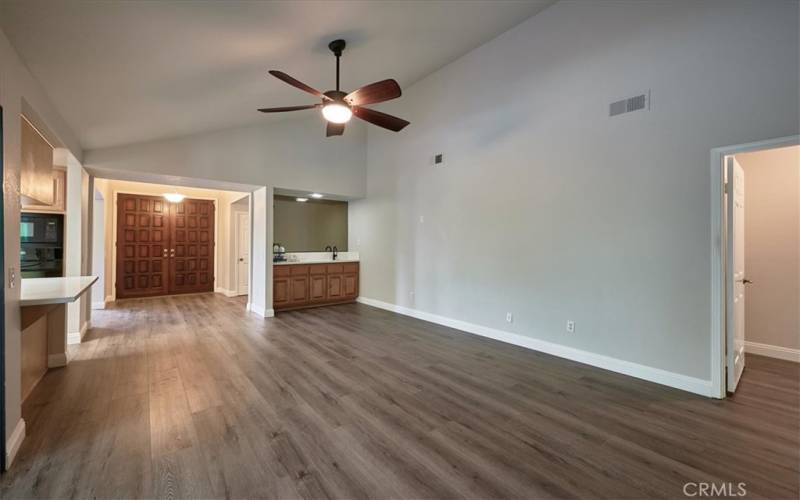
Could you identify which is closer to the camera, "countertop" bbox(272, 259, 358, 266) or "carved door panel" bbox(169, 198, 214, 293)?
"countertop" bbox(272, 259, 358, 266)

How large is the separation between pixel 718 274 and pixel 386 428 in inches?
117

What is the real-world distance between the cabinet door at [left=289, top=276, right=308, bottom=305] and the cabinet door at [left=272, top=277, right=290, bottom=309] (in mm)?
78

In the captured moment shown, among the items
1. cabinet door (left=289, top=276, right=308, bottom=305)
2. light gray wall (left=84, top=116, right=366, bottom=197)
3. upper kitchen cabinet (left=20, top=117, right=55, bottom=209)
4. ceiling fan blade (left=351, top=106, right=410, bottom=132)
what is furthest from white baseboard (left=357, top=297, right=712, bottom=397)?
upper kitchen cabinet (left=20, top=117, right=55, bottom=209)

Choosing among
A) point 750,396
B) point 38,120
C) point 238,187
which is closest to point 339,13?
point 38,120

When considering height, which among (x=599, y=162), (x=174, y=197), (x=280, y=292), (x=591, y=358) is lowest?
(x=591, y=358)

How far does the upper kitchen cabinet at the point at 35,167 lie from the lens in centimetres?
Answer: 242

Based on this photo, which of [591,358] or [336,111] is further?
[591,358]

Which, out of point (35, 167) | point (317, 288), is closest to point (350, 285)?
point (317, 288)

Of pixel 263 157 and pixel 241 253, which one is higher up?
pixel 263 157

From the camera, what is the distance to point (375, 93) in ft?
9.89

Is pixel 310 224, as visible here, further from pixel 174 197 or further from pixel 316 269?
pixel 174 197

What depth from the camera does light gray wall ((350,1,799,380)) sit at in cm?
267

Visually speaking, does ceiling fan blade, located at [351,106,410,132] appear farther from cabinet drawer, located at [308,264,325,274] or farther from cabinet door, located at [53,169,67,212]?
cabinet door, located at [53,169,67,212]

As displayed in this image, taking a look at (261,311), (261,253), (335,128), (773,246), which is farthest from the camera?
(261,253)
